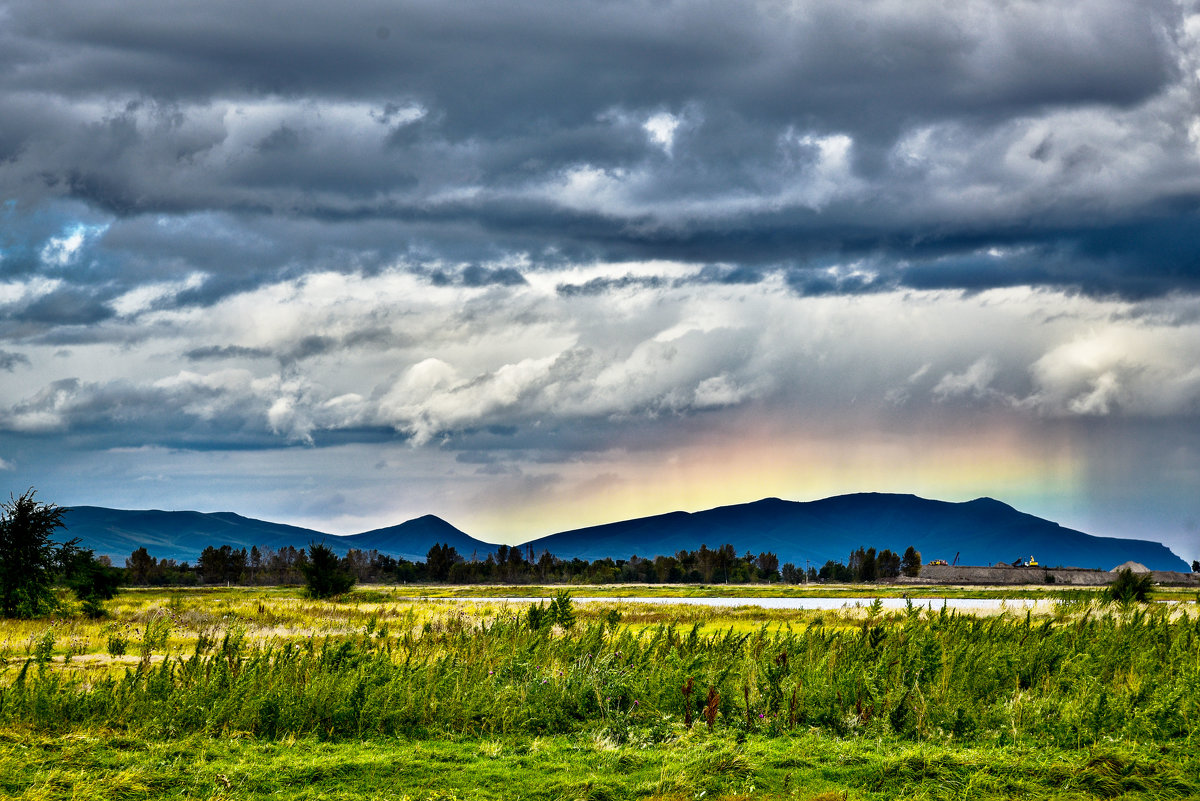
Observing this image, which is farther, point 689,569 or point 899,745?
point 689,569

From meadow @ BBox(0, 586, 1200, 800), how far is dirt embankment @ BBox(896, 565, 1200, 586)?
413 feet

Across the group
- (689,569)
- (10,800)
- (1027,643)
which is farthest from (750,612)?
(689,569)

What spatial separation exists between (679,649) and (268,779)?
10168mm

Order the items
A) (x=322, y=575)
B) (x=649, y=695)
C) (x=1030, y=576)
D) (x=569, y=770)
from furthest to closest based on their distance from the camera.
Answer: (x=1030, y=576) < (x=322, y=575) < (x=649, y=695) < (x=569, y=770)

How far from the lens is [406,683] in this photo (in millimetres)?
14914

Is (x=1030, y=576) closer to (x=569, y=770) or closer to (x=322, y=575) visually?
(x=322, y=575)

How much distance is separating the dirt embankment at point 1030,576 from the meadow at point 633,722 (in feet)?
413

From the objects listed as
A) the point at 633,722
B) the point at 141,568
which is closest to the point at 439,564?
the point at 141,568

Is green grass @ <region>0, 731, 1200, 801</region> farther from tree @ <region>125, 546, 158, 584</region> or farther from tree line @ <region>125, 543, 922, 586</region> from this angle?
tree @ <region>125, 546, 158, 584</region>

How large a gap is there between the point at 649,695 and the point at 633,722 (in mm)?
1012

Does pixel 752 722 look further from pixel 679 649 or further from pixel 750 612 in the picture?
A: pixel 750 612

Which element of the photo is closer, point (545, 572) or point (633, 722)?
point (633, 722)

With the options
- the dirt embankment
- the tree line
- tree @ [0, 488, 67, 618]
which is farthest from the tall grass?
the tree line

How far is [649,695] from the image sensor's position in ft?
50.8
